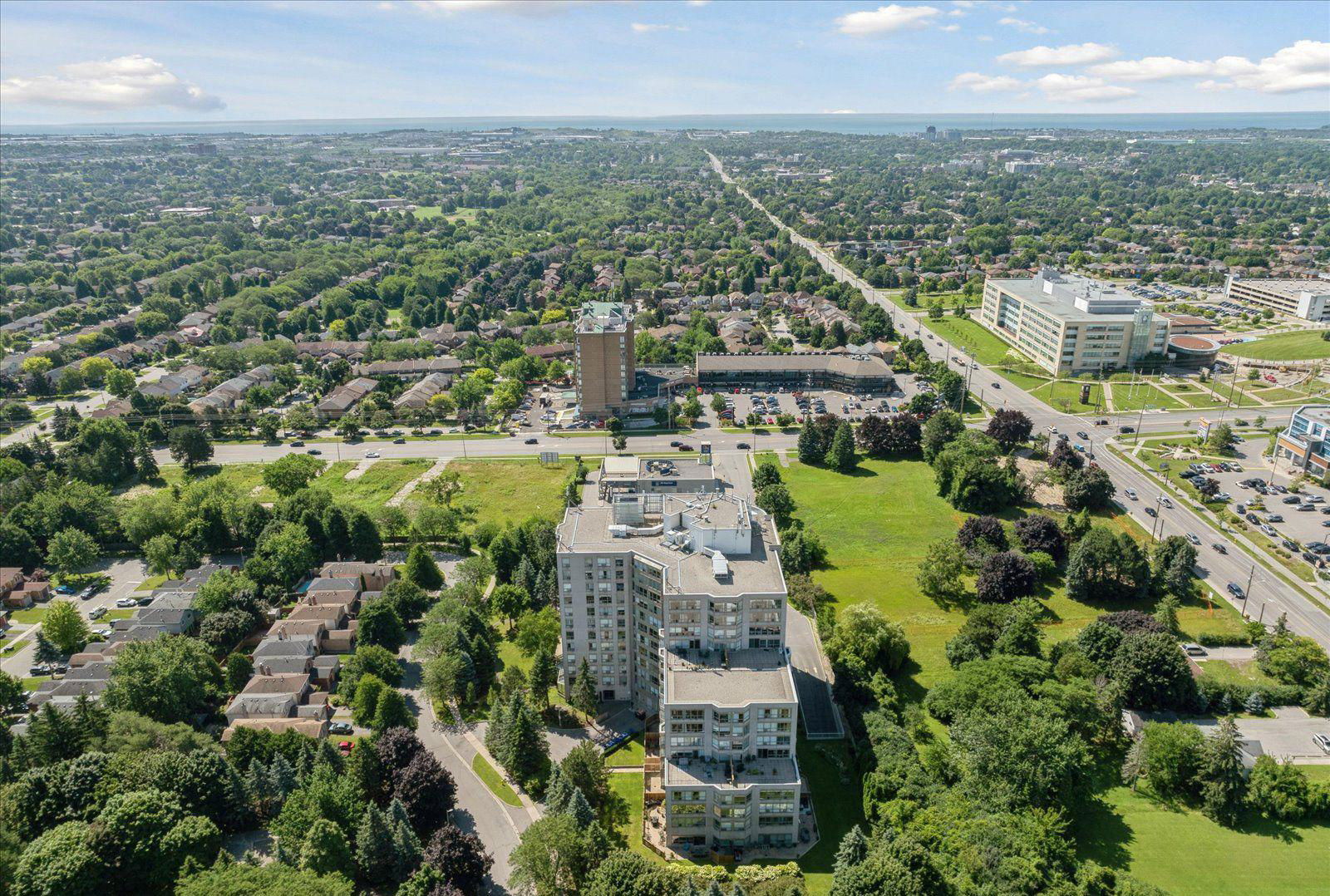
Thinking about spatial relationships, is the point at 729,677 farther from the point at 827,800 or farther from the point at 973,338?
the point at 973,338

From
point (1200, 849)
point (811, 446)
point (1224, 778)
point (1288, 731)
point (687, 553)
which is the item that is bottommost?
point (1200, 849)

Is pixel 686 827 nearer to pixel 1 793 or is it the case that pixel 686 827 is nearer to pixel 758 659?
pixel 758 659

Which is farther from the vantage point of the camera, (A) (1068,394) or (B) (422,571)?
(A) (1068,394)

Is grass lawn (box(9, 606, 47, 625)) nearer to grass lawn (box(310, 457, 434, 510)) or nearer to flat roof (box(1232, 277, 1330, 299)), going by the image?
grass lawn (box(310, 457, 434, 510))

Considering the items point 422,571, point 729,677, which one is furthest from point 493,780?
point 422,571

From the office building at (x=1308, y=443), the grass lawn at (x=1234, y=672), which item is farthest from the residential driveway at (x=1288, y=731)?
the office building at (x=1308, y=443)

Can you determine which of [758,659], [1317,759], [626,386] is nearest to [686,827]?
[758,659]

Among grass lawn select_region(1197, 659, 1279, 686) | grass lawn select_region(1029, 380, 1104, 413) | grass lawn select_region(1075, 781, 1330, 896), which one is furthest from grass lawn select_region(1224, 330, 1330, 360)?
grass lawn select_region(1075, 781, 1330, 896)
